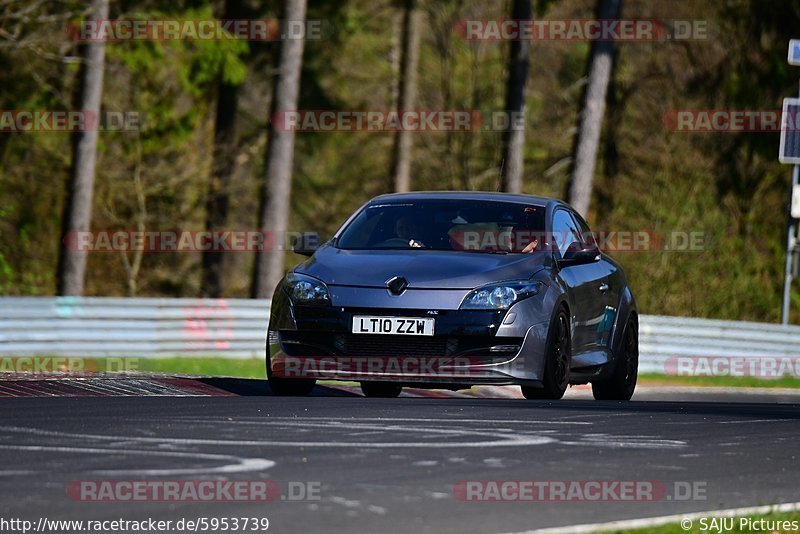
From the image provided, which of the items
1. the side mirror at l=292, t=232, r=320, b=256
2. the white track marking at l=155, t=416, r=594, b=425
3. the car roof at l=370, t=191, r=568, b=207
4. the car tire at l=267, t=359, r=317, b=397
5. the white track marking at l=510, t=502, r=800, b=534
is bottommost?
the car tire at l=267, t=359, r=317, b=397

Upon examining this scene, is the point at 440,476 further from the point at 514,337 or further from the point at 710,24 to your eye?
the point at 710,24

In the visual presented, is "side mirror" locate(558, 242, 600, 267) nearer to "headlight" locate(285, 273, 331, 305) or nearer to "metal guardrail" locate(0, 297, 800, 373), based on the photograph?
"headlight" locate(285, 273, 331, 305)

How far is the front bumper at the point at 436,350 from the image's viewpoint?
11.2m

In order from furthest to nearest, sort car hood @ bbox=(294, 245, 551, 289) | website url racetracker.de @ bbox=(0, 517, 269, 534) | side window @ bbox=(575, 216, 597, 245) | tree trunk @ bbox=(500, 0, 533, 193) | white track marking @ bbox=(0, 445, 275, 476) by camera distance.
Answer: tree trunk @ bbox=(500, 0, 533, 193), side window @ bbox=(575, 216, 597, 245), car hood @ bbox=(294, 245, 551, 289), white track marking @ bbox=(0, 445, 275, 476), website url racetracker.de @ bbox=(0, 517, 269, 534)

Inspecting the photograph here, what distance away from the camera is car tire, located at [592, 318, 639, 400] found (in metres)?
13.7

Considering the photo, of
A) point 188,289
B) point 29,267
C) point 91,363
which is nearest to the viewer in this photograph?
point 91,363

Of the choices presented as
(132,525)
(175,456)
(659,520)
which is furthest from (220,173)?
(132,525)

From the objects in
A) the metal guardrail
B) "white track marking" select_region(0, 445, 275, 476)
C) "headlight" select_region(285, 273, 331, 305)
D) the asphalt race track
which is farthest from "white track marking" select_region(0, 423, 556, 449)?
the metal guardrail

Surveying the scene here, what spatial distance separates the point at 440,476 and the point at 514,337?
4087 millimetres

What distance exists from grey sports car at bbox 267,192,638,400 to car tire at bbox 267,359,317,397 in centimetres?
1

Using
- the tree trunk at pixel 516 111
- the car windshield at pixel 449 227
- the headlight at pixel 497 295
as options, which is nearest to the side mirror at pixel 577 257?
the car windshield at pixel 449 227

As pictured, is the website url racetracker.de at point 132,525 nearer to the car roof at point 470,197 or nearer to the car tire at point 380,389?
the car roof at point 470,197

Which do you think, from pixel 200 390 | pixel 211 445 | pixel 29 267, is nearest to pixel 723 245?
pixel 29 267

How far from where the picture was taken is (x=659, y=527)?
6484 millimetres
